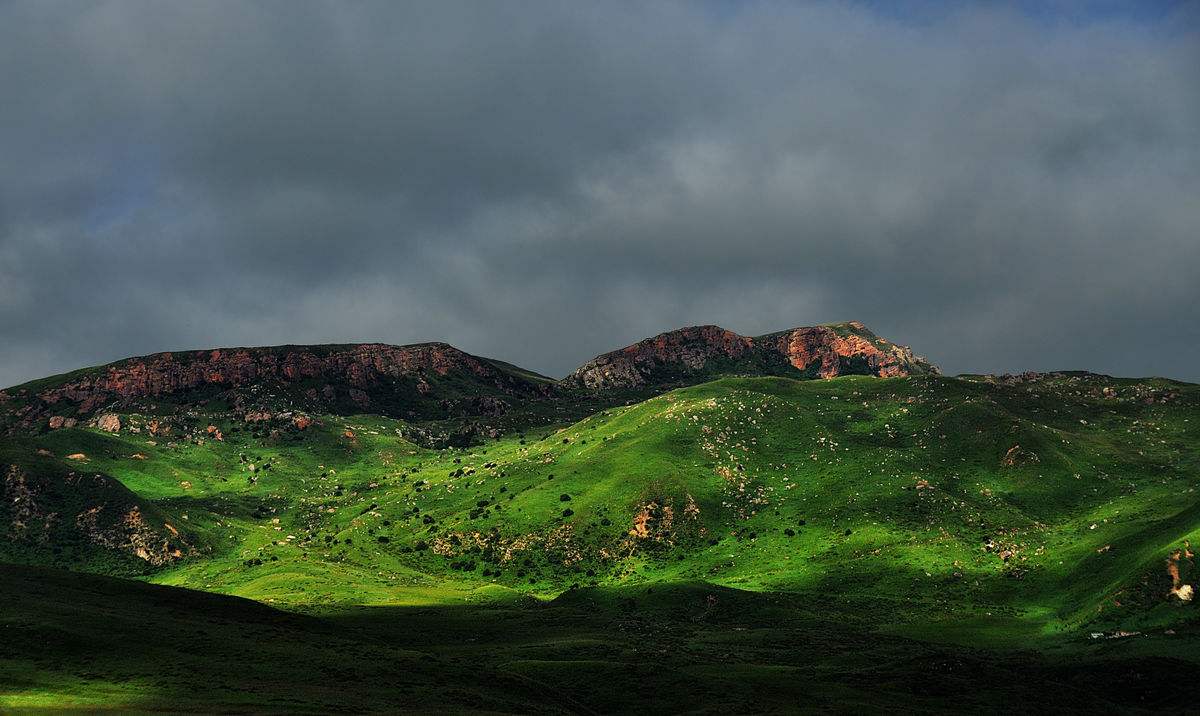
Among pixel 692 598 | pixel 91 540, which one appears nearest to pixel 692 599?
pixel 692 598

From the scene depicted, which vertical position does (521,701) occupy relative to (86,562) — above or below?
below

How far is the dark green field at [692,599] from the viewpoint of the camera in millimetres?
74938

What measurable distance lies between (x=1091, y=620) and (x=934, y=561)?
3771 centimetres

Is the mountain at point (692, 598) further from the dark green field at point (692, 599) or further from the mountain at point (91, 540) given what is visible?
the mountain at point (91, 540)

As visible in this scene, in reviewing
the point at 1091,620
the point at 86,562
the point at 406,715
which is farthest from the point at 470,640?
the point at 86,562

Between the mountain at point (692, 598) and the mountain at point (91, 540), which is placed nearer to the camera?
the mountain at point (692, 598)

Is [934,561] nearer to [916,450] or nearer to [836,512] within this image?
[836,512]

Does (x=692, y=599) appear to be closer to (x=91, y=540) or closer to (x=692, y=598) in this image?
(x=692, y=598)

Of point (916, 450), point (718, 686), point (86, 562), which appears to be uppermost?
point (916, 450)

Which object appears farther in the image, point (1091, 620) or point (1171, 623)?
point (1091, 620)

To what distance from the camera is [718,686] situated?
81625mm

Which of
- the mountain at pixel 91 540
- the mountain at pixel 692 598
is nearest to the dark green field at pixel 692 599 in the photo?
the mountain at pixel 692 598

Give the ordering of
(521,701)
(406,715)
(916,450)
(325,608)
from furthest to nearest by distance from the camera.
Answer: (916,450), (325,608), (521,701), (406,715)

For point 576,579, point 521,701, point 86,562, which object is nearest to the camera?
point 521,701
